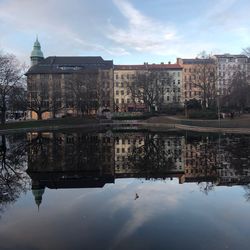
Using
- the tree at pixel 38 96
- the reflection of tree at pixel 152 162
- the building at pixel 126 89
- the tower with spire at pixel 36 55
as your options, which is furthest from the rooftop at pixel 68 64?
the reflection of tree at pixel 152 162

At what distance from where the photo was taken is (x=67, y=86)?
8531 centimetres

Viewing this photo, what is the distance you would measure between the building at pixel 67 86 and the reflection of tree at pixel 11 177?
4711 centimetres

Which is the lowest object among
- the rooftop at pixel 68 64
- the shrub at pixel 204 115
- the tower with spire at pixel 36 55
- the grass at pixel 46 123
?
the grass at pixel 46 123

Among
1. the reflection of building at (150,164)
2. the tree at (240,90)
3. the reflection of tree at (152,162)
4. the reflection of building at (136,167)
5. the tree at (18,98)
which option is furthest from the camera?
the tree at (18,98)

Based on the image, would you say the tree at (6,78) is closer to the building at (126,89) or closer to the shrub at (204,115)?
the shrub at (204,115)

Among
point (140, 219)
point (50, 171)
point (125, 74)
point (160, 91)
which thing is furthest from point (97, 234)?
point (125, 74)

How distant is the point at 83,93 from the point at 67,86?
5541mm

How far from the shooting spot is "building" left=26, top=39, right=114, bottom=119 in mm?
73919

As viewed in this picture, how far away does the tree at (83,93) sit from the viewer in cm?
8206

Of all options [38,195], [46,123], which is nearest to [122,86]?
[46,123]

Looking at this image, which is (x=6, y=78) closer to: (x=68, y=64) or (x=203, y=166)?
(x=203, y=166)

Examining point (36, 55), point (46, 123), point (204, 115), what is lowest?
point (46, 123)

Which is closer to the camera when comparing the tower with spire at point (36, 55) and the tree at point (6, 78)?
the tree at point (6, 78)

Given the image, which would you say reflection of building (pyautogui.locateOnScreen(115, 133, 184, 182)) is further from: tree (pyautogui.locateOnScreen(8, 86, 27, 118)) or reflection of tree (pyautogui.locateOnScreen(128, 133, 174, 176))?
tree (pyautogui.locateOnScreen(8, 86, 27, 118))
